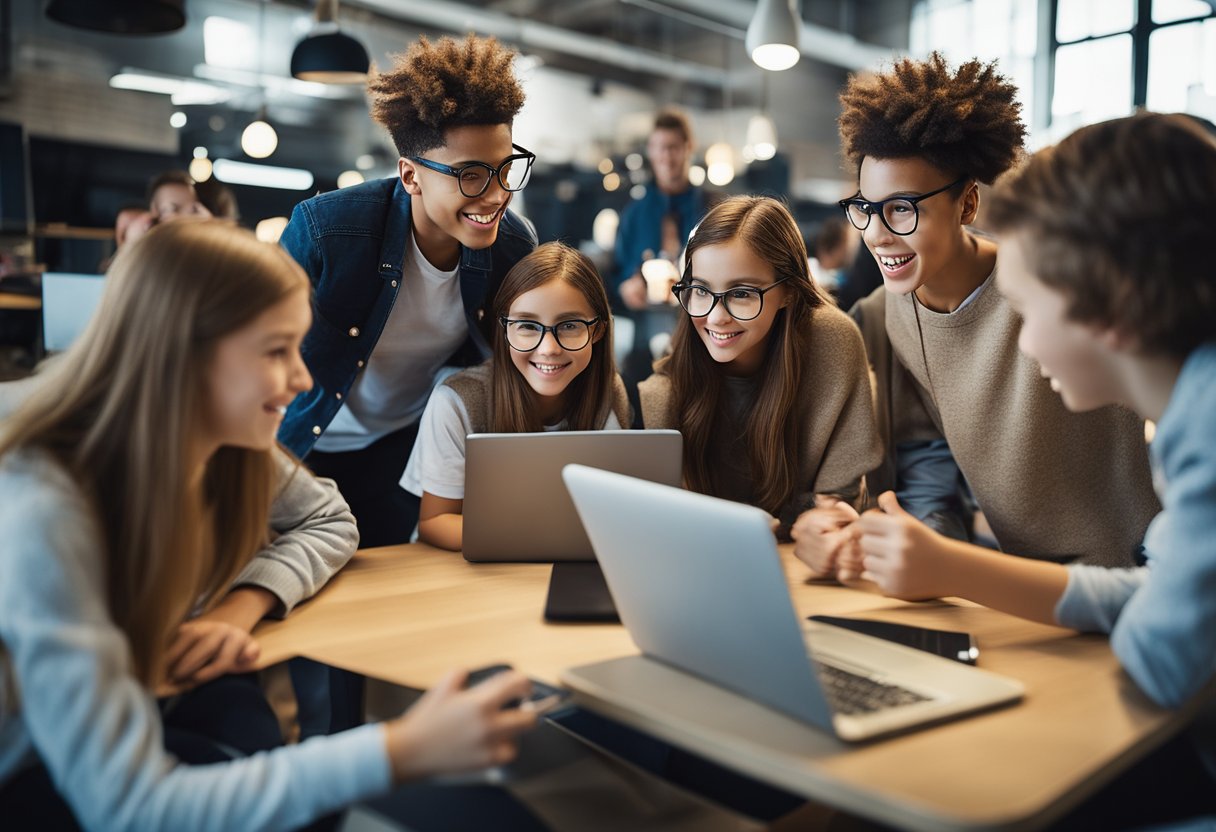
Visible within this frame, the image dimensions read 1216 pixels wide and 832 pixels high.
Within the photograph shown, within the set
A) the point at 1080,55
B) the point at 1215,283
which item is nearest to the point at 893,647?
the point at 1215,283

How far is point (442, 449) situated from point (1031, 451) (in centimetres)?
117

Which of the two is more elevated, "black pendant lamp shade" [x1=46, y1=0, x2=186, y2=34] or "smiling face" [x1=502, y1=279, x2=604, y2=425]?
"black pendant lamp shade" [x1=46, y1=0, x2=186, y2=34]

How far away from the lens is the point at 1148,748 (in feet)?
3.38

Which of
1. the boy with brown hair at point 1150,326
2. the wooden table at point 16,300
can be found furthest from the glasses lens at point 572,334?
the wooden table at point 16,300

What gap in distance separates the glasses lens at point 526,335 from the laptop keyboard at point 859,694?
111 cm

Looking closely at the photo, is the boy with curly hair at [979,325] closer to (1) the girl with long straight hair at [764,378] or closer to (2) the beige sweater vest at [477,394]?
(1) the girl with long straight hair at [764,378]

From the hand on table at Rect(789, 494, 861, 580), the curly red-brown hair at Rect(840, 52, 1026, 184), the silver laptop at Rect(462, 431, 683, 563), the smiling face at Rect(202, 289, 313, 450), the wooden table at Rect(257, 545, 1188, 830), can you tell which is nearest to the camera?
the wooden table at Rect(257, 545, 1188, 830)

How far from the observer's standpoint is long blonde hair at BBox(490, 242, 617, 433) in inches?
82.6

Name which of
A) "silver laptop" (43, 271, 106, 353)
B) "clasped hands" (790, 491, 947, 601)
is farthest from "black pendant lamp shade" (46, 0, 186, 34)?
"clasped hands" (790, 491, 947, 601)

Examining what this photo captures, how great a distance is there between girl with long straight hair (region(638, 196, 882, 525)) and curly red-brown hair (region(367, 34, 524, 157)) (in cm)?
52

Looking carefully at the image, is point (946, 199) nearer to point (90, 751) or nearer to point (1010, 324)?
point (1010, 324)

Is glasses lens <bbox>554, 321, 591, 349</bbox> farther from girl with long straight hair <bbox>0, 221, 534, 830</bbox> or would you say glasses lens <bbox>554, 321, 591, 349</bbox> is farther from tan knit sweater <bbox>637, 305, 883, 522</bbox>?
girl with long straight hair <bbox>0, 221, 534, 830</bbox>

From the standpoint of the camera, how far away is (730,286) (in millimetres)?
2113

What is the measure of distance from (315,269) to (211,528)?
106 centimetres
